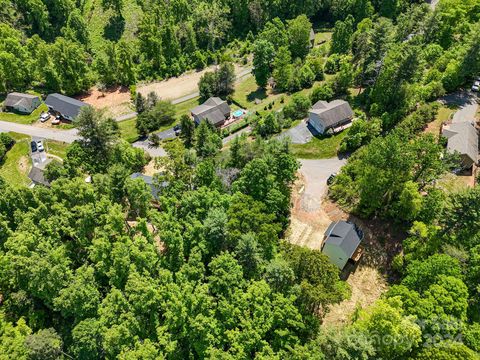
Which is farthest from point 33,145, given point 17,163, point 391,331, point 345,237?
point 391,331

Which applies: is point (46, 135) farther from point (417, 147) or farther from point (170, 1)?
point (417, 147)

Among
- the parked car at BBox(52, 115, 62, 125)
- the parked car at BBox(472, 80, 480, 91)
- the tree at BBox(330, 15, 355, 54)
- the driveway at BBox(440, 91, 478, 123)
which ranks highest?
the tree at BBox(330, 15, 355, 54)

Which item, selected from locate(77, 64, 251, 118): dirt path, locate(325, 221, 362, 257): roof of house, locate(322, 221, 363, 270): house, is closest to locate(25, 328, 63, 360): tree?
locate(322, 221, 363, 270): house

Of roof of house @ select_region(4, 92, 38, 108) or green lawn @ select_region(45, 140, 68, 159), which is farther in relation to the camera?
roof of house @ select_region(4, 92, 38, 108)

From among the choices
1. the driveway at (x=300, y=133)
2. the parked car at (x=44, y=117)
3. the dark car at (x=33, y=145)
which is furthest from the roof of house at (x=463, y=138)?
the parked car at (x=44, y=117)

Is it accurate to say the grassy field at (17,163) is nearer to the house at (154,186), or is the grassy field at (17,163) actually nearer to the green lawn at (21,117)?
the green lawn at (21,117)

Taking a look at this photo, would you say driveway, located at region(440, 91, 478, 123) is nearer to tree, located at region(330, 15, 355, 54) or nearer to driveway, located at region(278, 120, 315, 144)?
driveway, located at region(278, 120, 315, 144)

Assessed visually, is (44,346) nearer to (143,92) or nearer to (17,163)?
(17,163)

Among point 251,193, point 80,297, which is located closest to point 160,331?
point 80,297
